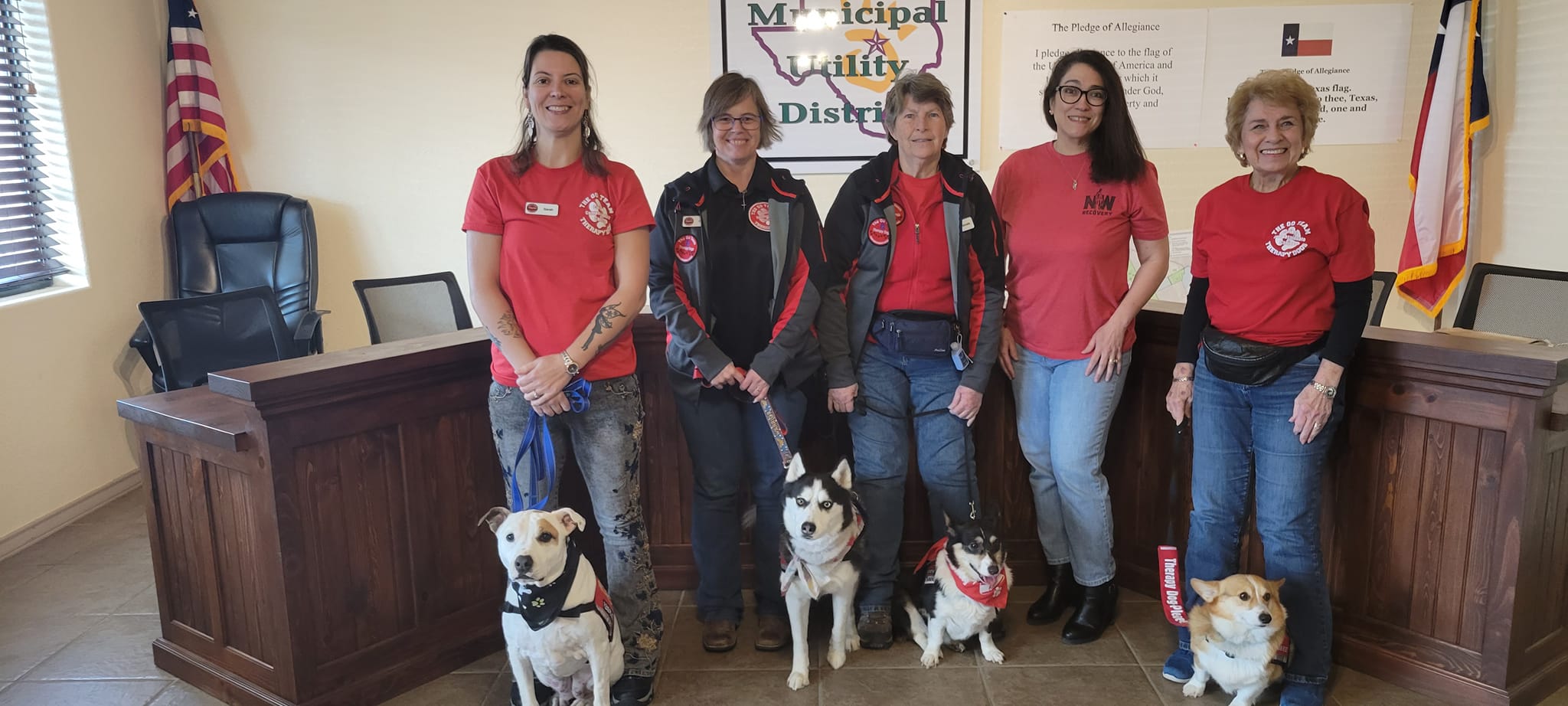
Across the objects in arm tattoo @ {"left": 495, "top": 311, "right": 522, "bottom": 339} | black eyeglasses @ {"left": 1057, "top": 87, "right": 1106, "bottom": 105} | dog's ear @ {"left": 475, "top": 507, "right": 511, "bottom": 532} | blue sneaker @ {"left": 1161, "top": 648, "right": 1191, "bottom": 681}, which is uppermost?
black eyeglasses @ {"left": 1057, "top": 87, "right": 1106, "bottom": 105}

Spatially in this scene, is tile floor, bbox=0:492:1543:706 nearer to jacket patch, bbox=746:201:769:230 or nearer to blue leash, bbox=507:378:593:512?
blue leash, bbox=507:378:593:512

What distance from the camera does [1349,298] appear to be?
197 cm

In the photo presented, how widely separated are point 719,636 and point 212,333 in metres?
2.15

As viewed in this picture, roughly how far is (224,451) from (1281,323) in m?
2.36

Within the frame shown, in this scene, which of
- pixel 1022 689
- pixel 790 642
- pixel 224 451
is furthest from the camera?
pixel 790 642

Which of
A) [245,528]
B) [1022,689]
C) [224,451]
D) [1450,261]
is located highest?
[1450,261]

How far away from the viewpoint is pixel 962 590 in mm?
2281

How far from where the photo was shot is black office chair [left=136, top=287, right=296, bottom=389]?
3.14m

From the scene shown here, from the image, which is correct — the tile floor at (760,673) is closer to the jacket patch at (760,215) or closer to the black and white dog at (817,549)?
the black and white dog at (817,549)

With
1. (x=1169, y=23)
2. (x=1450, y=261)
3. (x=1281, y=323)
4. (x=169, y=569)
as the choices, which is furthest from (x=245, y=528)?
(x=1450, y=261)

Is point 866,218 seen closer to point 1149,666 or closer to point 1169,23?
point 1149,666

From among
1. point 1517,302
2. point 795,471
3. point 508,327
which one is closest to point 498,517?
point 508,327

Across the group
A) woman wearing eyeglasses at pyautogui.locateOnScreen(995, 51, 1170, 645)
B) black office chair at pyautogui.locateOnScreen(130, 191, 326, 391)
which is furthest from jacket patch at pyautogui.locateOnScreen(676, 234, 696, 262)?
black office chair at pyautogui.locateOnScreen(130, 191, 326, 391)

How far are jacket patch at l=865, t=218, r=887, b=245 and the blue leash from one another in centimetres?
77
